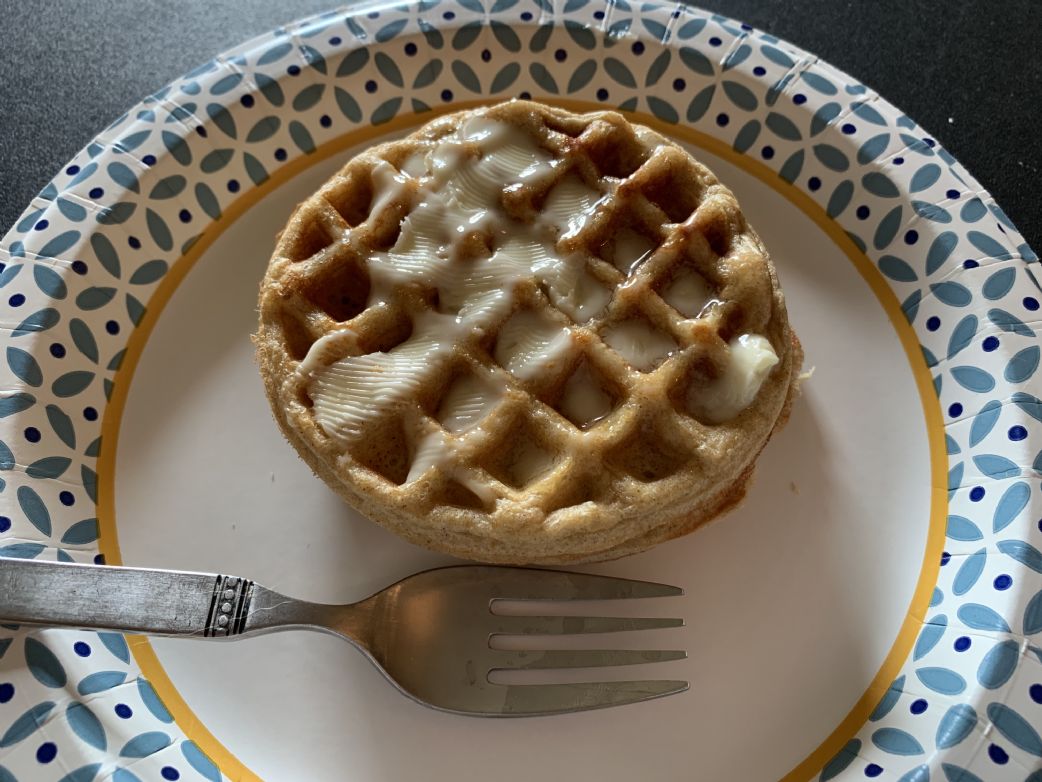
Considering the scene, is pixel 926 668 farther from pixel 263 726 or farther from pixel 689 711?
pixel 263 726

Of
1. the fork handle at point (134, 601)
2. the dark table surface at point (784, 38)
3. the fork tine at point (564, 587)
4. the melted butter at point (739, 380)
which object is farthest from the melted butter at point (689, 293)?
the dark table surface at point (784, 38)

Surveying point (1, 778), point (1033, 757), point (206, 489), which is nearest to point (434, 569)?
point (206, 489)

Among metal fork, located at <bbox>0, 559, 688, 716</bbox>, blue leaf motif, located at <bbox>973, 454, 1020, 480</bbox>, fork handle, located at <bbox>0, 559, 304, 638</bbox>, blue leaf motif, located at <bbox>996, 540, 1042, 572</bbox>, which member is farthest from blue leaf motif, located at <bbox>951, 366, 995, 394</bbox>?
fork handle, located at <bbox>0, 559, 304, 638</bbox>

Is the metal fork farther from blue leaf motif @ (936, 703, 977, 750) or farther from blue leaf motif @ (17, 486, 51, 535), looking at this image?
blue leaf motif @ (936, 703, 977, 750)

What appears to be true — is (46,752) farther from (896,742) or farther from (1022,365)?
(1022,365)

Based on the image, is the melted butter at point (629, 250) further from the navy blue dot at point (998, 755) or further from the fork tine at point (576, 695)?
the navy blue dot at point (998, 755)
